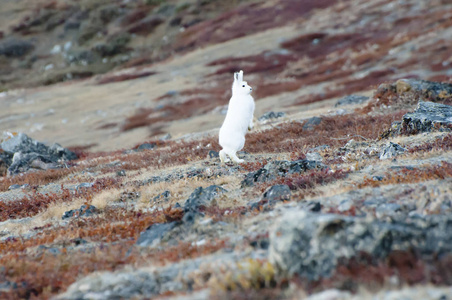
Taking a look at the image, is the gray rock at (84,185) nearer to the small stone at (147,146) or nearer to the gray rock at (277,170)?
the gray rock at (277,170)

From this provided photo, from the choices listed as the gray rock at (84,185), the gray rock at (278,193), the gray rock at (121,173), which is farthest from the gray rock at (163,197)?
the gray rock at (121,173)

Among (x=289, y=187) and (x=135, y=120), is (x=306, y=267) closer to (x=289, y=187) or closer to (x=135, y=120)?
(x=289, y=187)

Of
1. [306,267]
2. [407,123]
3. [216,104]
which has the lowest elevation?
[216,104]

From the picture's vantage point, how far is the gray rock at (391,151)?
12150mm

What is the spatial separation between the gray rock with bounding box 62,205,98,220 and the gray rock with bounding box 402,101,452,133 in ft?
37.6

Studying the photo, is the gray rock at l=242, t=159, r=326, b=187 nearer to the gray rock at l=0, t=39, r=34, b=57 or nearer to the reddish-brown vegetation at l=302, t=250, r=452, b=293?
the reddish-brown vegetation at l=302, t=250, r=452, b=293

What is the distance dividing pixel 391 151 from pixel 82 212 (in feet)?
30.8

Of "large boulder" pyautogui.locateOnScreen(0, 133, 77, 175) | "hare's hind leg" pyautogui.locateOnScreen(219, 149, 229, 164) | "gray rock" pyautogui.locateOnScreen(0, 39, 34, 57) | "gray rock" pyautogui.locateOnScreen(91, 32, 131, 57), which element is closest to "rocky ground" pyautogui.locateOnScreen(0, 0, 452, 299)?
"large boulder" pyautogui.locateOnScreen(0, 133, 77, 175)

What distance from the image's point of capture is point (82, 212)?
11539 millimetres

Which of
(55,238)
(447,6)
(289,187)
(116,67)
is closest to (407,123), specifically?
(289,187)

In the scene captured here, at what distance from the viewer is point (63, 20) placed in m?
91.8

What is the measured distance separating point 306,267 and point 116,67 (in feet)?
239

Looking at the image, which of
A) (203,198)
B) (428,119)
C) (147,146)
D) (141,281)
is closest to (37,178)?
(147,146)

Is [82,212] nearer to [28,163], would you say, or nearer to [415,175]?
[415,175]
